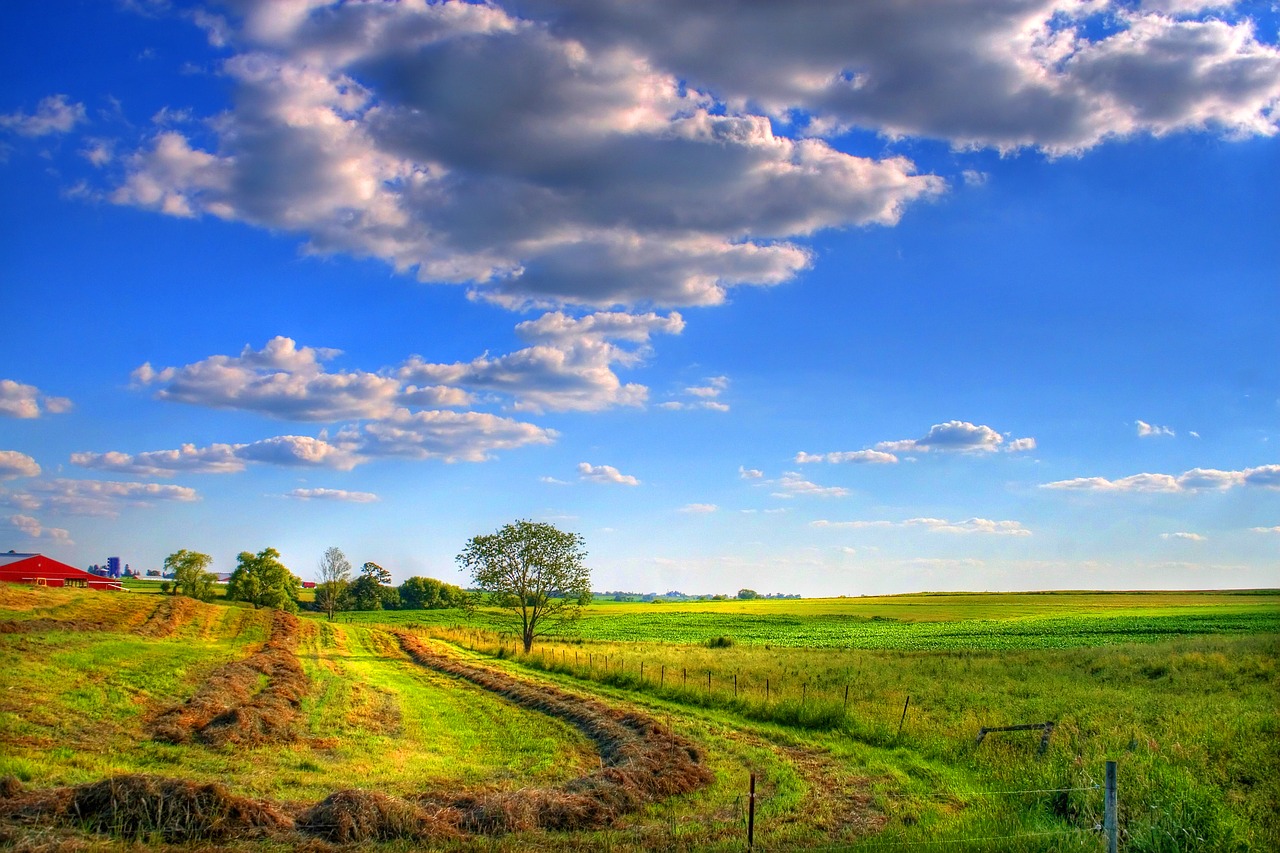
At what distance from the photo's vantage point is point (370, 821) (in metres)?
11.9

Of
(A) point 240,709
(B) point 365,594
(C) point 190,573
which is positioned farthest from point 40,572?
(A) point 240,709

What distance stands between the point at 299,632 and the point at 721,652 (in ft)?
116

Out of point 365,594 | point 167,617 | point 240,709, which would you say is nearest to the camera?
point 240,709

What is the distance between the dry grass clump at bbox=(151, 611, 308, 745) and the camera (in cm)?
1931

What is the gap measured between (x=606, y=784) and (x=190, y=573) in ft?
360

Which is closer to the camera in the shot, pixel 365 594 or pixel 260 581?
pixel 260 581

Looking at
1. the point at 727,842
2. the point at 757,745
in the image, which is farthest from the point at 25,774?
the point at 757,745

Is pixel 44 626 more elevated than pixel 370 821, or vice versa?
pixel 370 821

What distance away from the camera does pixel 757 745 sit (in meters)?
20.8

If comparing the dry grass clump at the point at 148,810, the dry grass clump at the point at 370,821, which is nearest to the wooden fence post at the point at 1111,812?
the dry grass clump at the point at 370,821

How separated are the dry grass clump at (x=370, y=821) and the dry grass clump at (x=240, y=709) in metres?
8.18

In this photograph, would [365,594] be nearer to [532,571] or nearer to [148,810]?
[532,571]

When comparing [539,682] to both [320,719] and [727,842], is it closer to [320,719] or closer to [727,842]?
[320,719]

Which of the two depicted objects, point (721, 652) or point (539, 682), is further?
point (721, 652)
